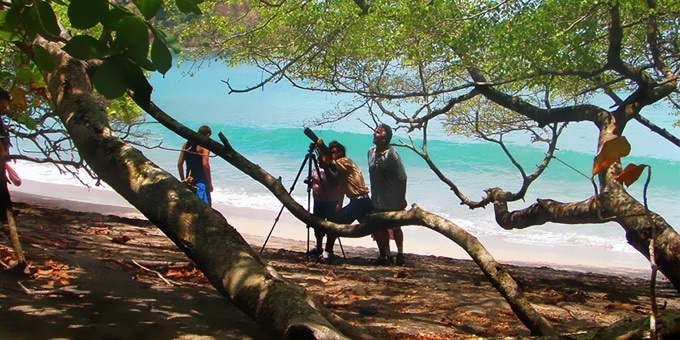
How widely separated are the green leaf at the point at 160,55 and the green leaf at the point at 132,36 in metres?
0.05

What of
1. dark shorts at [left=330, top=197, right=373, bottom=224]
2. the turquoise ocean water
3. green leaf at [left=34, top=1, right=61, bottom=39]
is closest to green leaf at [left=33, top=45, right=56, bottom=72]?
green leaf at [left=34, top=1, right=61, bottom=39]

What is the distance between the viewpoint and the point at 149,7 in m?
1.96

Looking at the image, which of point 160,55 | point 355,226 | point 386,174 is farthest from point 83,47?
point 386,174

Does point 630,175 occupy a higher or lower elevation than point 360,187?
lower

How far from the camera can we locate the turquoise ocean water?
18344 millimetres

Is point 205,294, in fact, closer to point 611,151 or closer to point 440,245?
point 611,151

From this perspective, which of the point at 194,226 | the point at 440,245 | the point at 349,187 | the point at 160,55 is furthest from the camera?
the point at 440,245

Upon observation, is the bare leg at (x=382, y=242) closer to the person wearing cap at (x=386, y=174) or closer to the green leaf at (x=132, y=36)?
the person wearing cap at (x=386, y=174)

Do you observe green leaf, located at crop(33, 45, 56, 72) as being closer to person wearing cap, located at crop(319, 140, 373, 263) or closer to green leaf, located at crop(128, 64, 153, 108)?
green leaf, located at crop(128, 64, 153, 108)

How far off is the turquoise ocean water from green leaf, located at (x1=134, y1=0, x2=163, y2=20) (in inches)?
390

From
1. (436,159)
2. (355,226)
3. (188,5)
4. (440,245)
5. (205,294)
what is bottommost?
(205,294)

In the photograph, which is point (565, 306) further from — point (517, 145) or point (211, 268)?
point (517, 145)

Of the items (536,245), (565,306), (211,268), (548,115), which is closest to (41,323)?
(211,268)

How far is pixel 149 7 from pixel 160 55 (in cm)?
13
